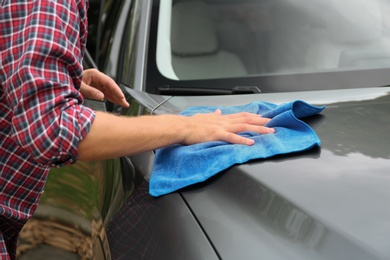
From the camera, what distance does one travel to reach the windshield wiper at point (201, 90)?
7.49 feet

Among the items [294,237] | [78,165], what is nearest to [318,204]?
[294,237]

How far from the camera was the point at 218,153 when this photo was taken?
5.34 feet

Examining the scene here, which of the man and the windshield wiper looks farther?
the windshield wiper

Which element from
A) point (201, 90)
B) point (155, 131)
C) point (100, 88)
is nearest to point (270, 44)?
point (201, 90)

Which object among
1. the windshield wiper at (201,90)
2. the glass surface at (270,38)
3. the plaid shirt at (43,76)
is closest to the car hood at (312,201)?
the plaid shirt at (43,76)

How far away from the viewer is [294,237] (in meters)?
1.30

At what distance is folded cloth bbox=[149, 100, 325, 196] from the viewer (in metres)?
1.60

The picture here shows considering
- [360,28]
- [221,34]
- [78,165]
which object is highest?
[360,28]

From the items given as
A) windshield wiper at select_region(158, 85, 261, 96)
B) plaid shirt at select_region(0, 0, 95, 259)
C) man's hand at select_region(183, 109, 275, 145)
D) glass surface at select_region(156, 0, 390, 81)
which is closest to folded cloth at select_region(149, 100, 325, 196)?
man's hand at select_region(183, 109, 275, 145)

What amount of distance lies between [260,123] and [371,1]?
1009mm

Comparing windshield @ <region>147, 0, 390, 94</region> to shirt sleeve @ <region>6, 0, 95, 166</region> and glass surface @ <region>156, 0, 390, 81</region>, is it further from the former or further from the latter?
shirt sleeve @ <region>6, 0, 95, 166</region>

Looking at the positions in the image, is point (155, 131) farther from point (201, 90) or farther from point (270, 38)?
point (270, 38)

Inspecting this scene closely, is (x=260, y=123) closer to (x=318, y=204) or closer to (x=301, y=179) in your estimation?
(x=301, y=179)

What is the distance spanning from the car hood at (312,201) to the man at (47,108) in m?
0.20
